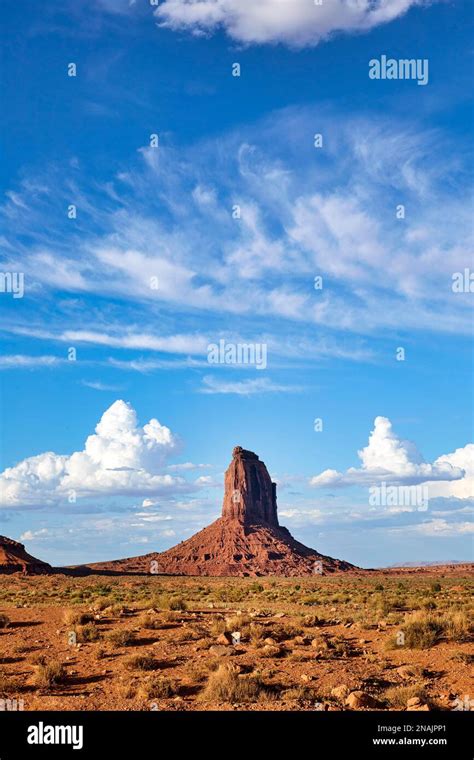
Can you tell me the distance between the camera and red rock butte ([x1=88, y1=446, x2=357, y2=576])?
13688cm

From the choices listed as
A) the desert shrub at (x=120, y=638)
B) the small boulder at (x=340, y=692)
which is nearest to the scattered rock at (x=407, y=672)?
the small boulder at (x=340, y=692)

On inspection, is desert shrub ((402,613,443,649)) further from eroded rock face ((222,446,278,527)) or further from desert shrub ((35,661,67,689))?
eroded rock face ((222,446,278,527))

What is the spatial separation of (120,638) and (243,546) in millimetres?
135627

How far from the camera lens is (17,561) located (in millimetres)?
100375

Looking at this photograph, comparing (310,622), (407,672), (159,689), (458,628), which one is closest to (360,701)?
(407,672)

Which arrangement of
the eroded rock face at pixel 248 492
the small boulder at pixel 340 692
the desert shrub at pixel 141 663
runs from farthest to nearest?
the eroded rock face at pixel 248 492, the desert shrub at pixel 141 663, the small boulder at pixel 340 692

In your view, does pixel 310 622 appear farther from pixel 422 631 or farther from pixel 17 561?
pixel 17 561

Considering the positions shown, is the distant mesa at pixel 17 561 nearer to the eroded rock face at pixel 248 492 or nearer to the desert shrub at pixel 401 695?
the eroded rock face at pixel 248 492

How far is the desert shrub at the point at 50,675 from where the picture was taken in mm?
13961

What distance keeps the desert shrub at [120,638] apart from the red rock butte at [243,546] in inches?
4455

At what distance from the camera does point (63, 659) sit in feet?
55.1
